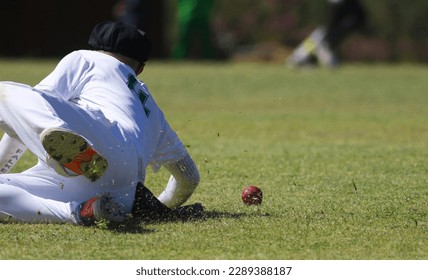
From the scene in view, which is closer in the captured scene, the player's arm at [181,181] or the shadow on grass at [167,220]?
the shadow on grass at [167,220]

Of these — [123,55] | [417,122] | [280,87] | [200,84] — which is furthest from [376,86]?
[123,55]

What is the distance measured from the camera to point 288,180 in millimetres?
8852

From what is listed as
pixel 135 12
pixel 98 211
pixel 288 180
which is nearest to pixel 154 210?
pixel 98 211

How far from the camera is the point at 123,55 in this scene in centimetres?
688

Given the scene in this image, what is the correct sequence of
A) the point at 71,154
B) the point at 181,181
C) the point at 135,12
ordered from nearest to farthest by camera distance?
the point at 71,154 < the point at 181,181 < the point at 135,12

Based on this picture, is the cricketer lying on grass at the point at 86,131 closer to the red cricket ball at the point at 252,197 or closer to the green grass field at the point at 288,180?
the green grass field at the point at 288,180

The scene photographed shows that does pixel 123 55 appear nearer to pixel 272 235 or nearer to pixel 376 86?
pixel 272 235

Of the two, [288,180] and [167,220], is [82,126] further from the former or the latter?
[288,180]

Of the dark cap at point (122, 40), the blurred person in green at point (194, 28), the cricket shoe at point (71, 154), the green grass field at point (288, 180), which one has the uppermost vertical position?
the dark cap at point (122, 40)

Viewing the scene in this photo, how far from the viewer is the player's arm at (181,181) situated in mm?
7031

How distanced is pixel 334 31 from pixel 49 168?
678 inches

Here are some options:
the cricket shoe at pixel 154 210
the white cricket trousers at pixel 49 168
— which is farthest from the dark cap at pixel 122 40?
the cricket shoe at pixel 154 210

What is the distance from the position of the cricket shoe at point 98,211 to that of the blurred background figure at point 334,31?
17.4 meters
